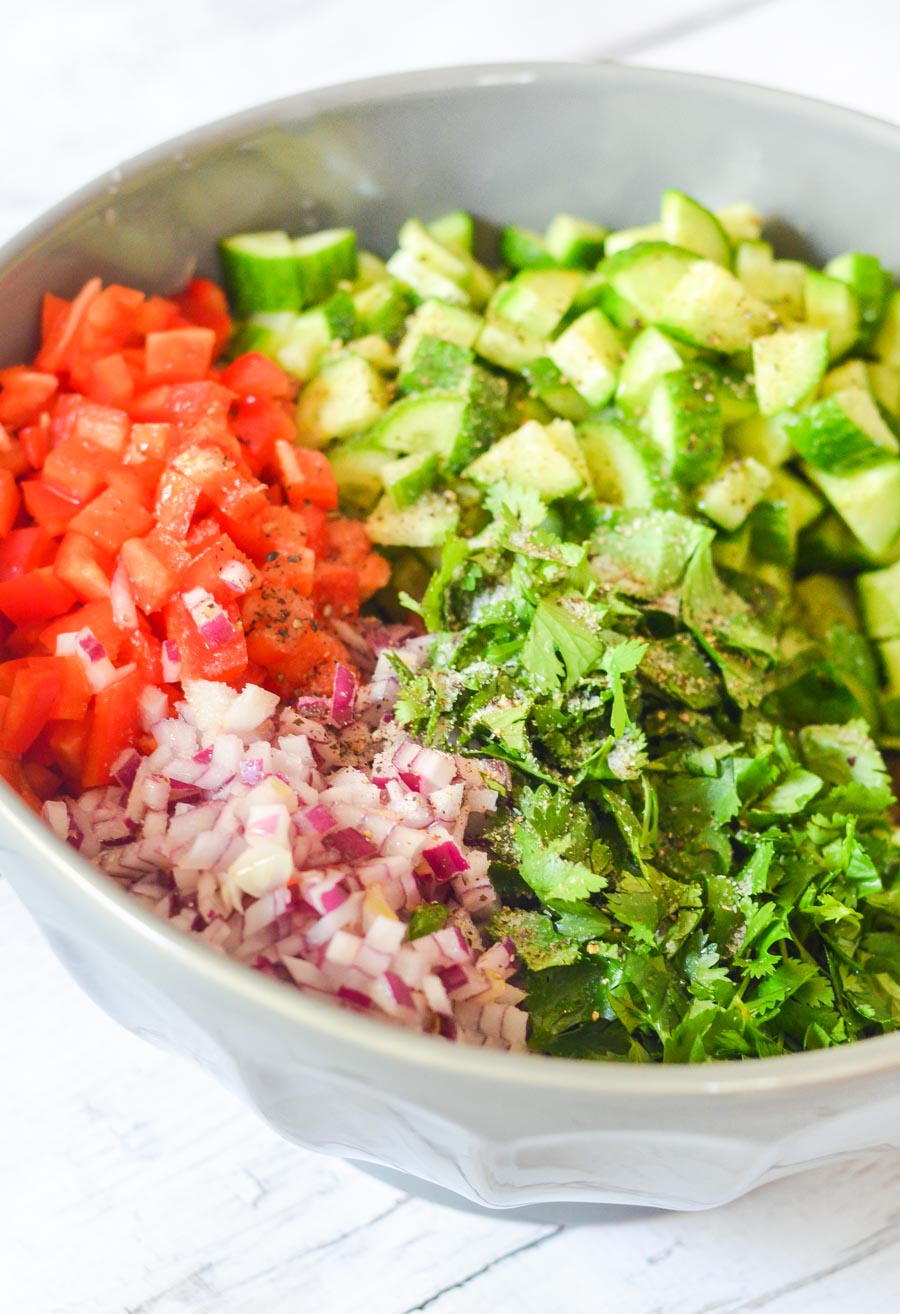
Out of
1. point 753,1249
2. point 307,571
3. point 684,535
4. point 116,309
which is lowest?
point 753,1249

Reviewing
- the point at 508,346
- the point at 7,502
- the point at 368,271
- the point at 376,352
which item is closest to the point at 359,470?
the point at 376,352

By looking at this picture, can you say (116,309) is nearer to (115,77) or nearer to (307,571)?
Answer: (307,571)

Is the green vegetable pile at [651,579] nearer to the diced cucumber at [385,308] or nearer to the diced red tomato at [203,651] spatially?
the diced cucumber at [385,308]

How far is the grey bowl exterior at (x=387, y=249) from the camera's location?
99cm

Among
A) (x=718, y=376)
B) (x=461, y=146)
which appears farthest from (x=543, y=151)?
(x=718, y=376)

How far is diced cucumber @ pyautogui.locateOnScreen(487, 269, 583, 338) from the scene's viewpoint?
1.94 meters

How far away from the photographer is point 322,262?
78.0 inches

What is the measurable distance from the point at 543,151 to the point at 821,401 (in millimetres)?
679

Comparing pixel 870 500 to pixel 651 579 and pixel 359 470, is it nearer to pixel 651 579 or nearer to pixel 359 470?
pixel 651 579

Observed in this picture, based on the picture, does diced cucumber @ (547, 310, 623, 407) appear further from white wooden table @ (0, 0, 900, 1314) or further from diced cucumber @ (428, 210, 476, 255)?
white wooden table @ (0, 0, 900, 1314)

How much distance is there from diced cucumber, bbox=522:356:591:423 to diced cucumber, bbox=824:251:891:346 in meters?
0.51

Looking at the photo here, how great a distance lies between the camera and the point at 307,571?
160 centimetres

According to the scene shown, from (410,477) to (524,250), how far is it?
584 mm

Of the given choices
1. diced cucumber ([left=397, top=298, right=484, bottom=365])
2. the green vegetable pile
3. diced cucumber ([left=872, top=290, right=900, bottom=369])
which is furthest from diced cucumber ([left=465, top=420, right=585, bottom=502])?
diced cucumber ([left=872, top=290, right=900, bottom=369])
